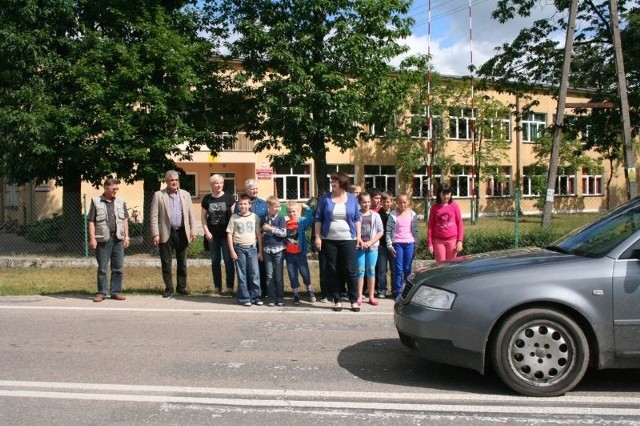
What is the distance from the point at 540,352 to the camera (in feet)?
15.5

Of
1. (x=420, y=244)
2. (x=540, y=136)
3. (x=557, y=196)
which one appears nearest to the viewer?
(x=420, y=244)

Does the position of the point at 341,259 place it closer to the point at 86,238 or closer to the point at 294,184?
the point at 86,238

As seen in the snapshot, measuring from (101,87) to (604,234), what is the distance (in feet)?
42.2

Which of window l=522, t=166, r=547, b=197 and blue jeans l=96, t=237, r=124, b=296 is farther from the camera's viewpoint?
window l=522, t=166, r=547, b=197

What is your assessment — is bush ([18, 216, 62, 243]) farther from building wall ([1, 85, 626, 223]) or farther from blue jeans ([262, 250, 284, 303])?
blue jeans ([262, 250, 284, 303])

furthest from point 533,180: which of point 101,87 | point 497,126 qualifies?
point 101,87

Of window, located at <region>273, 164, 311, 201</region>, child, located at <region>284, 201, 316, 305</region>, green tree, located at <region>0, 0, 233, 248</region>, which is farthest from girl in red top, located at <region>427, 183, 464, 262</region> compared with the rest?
window, located at <region>273, 164, 311, 201</region>

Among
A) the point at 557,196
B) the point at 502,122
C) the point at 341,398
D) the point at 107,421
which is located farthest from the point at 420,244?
the point at 557,196

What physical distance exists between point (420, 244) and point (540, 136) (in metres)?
27.3

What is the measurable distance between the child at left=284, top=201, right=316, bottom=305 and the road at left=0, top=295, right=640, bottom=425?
1.20m

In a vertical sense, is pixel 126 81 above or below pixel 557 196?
above

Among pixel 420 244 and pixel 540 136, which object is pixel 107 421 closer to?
pixel 420 244

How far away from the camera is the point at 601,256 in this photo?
485 centimetres

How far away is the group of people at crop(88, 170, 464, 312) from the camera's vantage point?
8.69 meters
